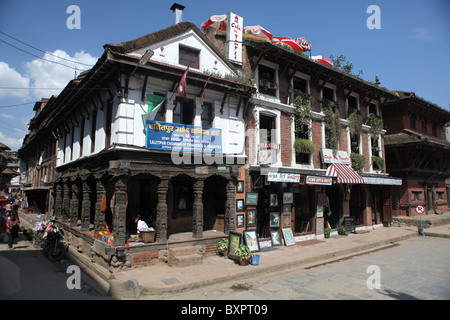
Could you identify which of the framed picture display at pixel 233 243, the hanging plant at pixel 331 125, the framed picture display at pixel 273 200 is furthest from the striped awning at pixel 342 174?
the framed picture display at pixel 233 243

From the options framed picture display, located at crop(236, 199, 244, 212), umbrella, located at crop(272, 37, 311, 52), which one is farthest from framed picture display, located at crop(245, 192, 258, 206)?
umbrella, located at crop(272, 37, 311, 52)

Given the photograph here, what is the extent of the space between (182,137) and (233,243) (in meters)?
4.98

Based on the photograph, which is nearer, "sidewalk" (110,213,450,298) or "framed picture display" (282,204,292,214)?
"sidewalk" (110,213,450,298)

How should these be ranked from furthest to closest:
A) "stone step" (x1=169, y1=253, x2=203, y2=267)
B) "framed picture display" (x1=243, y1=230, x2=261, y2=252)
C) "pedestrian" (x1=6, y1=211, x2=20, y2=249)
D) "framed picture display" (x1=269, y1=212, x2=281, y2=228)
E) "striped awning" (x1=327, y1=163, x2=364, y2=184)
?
"striped awning" (x1=327, y1=163, x2=364, y2=184) < "pedestrian" (x1=6, y1=211, x2=20, y2=249) < "framed picture display" (x1=269, y1=212, x2=281, y2=228) < "framed picture display" (x1=243, y1=230, x2=261, y2=252) < "stone step" (x1=169, y1=253, x2=203, y2=267)

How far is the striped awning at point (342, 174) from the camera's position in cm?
1581

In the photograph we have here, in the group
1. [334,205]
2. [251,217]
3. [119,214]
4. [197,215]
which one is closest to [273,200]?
[251,217]

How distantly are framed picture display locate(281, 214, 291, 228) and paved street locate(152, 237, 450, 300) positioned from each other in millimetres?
3359

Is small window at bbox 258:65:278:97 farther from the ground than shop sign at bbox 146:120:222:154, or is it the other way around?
small window at bbox 258:65:278:97

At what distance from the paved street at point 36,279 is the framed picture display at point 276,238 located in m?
8.51

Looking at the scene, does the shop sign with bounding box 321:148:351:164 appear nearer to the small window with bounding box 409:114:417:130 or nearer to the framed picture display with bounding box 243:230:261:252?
the framed picture display with bounding box 243:230:261:252

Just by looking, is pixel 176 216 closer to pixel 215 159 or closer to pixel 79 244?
pixel 215 159

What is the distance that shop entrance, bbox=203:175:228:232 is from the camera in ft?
45.0

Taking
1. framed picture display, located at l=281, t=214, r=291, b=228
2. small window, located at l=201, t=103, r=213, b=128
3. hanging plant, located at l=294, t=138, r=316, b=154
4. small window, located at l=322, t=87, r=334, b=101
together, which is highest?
small window, located at l=322, t=87, r=334, b=101

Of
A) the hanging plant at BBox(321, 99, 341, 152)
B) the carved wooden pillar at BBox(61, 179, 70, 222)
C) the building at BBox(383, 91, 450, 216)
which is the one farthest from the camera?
the building at BBox(383, 91, 450, 216)
